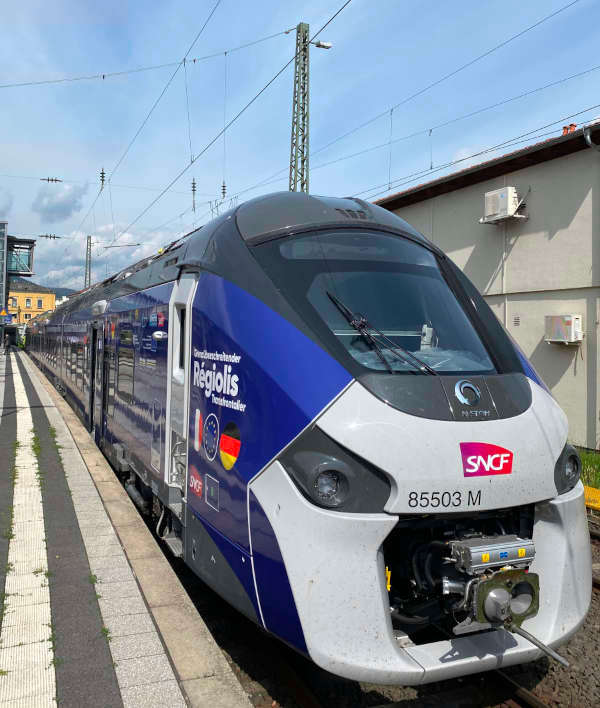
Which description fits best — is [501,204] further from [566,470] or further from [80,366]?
[566,470]

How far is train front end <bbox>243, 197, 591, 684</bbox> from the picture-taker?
2.84m

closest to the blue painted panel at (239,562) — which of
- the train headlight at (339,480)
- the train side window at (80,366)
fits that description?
the train headlight at (339,480)

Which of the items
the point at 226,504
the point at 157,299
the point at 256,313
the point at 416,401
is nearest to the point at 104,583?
the point at 226,504

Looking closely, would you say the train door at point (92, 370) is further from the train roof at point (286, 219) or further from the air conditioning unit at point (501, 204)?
the air conditioning unit at point (501, 204)

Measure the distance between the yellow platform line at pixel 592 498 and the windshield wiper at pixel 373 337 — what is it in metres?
5.05

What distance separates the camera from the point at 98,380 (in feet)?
30.5

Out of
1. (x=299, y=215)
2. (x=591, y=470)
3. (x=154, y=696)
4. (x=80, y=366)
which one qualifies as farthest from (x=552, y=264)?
(x=154, y=696)

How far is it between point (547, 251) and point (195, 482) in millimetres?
10283

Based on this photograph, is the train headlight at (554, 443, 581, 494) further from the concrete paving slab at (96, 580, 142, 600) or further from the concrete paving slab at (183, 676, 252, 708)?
the concrete paving slab at (96, 580, 142, 600)

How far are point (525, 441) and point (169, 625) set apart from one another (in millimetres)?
2589

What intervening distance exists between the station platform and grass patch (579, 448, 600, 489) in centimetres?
556

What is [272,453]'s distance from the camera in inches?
122

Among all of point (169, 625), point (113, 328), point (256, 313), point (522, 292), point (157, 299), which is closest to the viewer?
point (256, 313)

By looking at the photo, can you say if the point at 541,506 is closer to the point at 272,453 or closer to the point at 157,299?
the point at 272,453
